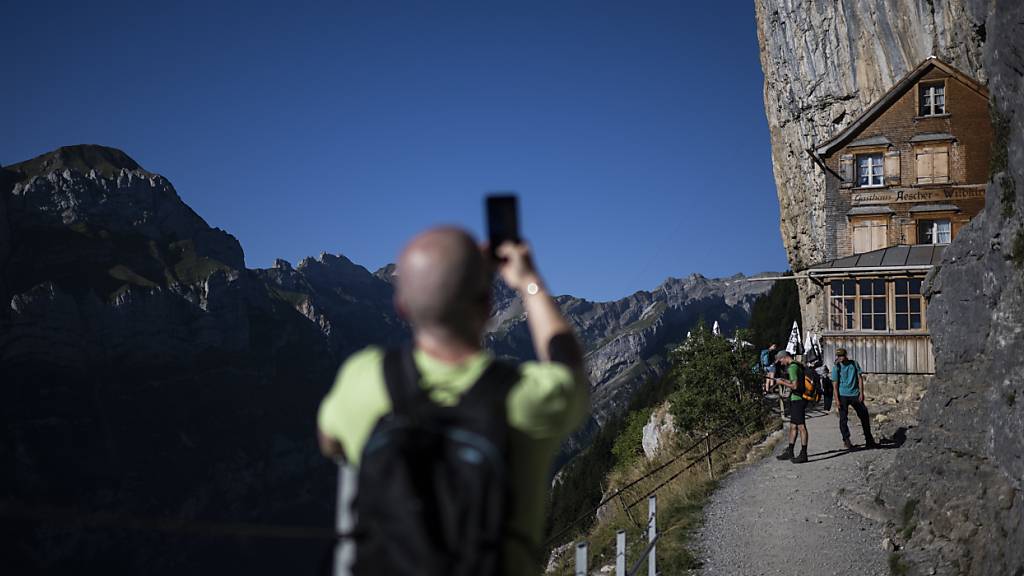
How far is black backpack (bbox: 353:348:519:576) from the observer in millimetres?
2053

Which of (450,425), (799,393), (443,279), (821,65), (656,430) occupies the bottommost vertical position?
(656,430)

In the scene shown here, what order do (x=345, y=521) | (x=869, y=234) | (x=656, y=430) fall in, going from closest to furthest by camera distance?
(x=345, y=521), (x=869, y=234), (x=656, y=430)

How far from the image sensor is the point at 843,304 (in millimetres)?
26172

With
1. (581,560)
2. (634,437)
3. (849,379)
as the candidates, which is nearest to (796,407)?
(849,379)

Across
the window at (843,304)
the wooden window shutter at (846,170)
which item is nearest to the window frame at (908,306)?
the window at (843,304)

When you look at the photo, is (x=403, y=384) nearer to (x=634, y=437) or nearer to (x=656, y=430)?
(x=656, y=430)

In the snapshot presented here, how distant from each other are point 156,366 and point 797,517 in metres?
178

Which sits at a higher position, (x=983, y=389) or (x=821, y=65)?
(x=821, y=65)

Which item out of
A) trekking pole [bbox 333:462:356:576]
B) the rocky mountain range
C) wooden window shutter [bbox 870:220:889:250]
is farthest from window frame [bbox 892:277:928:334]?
the rocky mountain range

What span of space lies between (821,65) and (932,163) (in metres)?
14.9

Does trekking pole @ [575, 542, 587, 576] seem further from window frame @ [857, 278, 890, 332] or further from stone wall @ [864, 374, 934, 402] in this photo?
window frame @ [857, 278, 890, 332]

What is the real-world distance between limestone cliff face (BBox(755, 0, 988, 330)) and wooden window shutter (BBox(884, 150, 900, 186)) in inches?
226

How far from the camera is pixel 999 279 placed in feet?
35.3

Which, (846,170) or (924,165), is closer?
(924,165)
